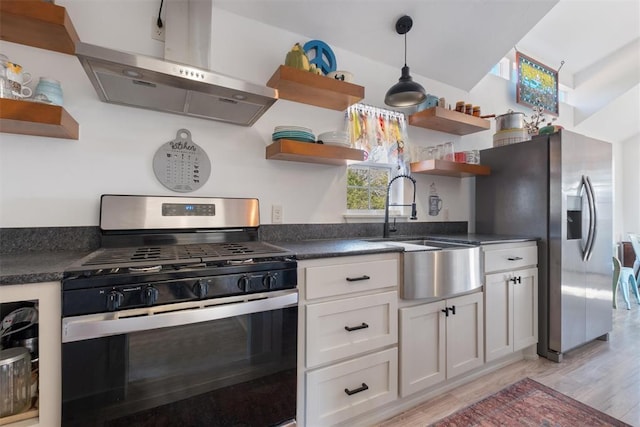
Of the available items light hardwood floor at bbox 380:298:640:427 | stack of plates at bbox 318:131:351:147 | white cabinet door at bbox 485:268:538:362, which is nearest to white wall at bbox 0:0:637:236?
stack of plates at bbox 318:131:351:147

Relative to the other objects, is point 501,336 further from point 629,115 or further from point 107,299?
point 629,115

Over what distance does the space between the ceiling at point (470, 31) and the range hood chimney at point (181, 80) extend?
1.33 feet

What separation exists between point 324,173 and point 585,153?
2.12 meters

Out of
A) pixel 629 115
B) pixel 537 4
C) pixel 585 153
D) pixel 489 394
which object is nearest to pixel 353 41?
pixel 537 4

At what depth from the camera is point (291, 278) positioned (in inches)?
51.8

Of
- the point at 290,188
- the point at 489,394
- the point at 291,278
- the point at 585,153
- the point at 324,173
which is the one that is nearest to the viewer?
the point at 291,278

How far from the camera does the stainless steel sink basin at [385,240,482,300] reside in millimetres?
1629

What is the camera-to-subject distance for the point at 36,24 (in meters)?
1.24

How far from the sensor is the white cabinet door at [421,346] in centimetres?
163

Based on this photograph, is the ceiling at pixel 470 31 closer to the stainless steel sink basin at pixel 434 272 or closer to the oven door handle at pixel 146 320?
the stainless steel sink basin at pixel 434 272

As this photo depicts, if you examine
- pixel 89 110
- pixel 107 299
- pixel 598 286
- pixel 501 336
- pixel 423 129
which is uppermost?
pixel 423 129

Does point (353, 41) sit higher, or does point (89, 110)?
point (353, 41)

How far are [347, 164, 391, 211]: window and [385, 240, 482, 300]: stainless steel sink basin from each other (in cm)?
80

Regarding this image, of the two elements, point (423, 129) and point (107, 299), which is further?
point (423, 129)
